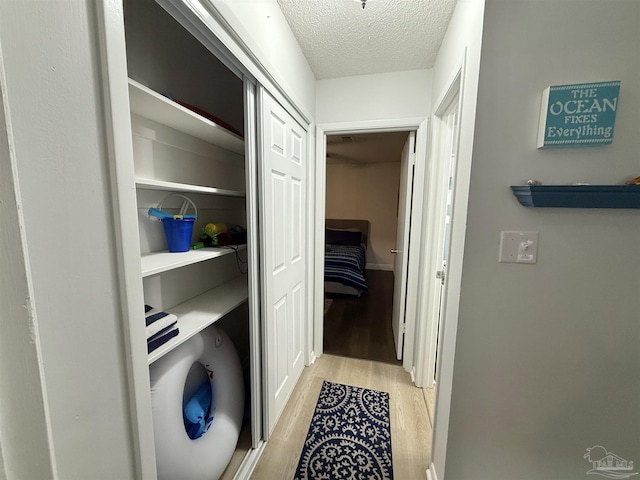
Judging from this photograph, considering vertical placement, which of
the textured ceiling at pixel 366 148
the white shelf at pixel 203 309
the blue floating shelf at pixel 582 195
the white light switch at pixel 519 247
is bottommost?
the white shelf at pixel 203 309

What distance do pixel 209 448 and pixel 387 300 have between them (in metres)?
3.05

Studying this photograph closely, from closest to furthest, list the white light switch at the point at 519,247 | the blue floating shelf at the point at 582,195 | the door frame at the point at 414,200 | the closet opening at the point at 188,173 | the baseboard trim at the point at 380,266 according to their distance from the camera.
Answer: the blue floating shelf at the point at 582,195, the white light switch at the point at 519,247, the closet opening at the point at 188,173, the door frame at the point at 414,200, the baseboard trim at the point at 380,266

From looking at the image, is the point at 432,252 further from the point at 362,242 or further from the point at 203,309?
the point at 362,242

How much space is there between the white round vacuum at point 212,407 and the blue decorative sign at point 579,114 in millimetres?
1705

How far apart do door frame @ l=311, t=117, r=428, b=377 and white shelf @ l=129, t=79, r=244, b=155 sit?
797 mm

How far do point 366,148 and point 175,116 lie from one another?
358cm

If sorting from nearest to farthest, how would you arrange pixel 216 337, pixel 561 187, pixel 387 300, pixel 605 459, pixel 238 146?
pixel 561 187 → pixel 605 459 → pixel 216 337 → pixel 238 146 → pixel 387 300

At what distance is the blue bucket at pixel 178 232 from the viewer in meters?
1.12

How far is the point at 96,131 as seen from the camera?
22.9 inches

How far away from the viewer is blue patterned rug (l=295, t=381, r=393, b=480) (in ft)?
4.54

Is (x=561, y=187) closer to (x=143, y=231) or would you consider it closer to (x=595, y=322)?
(x=595, y=322)

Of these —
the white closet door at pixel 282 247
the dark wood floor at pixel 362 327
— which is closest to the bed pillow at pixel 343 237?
the dark wood floor at pixel 362 327

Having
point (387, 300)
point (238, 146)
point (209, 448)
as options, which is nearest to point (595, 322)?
point (209, 448)

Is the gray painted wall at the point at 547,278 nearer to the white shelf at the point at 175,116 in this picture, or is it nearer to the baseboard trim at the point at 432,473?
the baseboard trim at the point at 432,473
